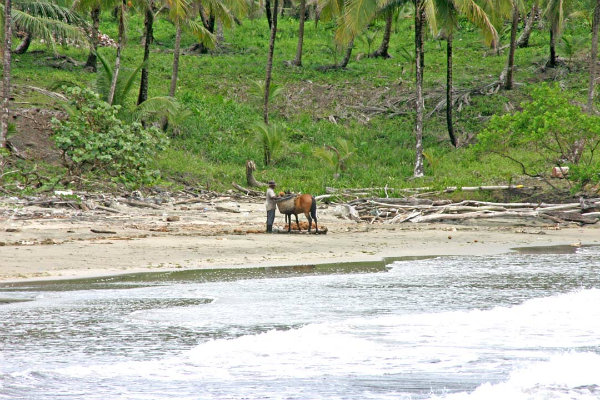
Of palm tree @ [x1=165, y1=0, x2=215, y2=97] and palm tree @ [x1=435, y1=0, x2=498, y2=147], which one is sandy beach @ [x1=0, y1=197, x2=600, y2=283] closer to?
palm tree @ [x1=165, y1=0, x2=215, y2=97]

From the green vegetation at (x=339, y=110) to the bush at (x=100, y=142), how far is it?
0.07 meters

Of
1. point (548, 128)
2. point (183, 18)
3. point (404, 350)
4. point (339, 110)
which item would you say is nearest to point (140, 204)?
point (183, 18)

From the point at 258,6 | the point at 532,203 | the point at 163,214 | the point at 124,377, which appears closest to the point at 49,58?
the point at 258,6

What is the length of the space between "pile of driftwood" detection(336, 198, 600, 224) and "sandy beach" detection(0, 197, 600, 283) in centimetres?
24

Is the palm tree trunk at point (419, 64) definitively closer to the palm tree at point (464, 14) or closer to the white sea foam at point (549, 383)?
the palm tree at point (464, 14)

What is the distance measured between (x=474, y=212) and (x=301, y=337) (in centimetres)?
1143

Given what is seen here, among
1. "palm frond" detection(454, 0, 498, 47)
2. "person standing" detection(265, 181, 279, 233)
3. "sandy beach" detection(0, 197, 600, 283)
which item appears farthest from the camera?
"palm frond" detection(454, 0, 498, 47)

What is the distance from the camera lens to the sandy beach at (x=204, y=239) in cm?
1133

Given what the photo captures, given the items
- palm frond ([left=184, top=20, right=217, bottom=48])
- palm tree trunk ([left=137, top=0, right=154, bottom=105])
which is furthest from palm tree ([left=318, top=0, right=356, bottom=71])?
palm tree trunk ([left=137, top=0, right=154, bottom=105])

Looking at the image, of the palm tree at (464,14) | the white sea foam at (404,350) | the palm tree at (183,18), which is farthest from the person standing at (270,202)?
the palm tree at (464,14)

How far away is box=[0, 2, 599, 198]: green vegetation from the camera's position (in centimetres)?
2111

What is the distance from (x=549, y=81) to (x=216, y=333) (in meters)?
28.4

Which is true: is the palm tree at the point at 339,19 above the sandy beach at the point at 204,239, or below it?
above

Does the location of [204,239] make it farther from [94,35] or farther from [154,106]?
[94,35]
